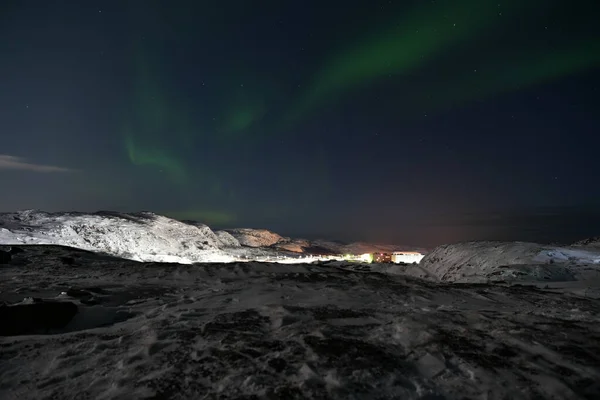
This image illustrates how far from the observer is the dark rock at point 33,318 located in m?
5.01

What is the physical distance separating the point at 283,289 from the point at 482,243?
468 inches

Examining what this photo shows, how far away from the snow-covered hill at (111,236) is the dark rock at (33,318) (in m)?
23.1

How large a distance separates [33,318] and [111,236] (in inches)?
1381

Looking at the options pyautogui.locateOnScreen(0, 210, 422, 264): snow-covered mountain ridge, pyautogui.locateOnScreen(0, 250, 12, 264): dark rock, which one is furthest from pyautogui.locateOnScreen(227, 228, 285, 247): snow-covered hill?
pyautogui.locateOnScreen(0, 250, 12, 264): dark rock

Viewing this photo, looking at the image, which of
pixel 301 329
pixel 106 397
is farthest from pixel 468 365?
pixel 106 397

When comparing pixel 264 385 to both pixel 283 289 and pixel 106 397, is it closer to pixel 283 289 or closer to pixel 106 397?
pixel 106 397

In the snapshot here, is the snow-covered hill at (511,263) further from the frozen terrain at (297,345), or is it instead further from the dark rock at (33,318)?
the dark rock at (33,318)

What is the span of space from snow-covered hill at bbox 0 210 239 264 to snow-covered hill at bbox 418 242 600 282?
2459 cm

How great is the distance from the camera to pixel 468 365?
379 centimetres

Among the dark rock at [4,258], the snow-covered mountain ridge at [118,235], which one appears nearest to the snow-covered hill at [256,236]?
the snow-covered mountain ridge at [118,235]

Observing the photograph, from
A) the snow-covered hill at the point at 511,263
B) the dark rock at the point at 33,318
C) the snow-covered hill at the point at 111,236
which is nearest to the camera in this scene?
the dark rock at the point at 33,318

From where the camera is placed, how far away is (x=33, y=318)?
206 inches

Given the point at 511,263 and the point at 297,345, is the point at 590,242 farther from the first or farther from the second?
the point at 297,345

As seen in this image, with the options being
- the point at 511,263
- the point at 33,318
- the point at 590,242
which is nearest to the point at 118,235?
the point at 33,318
